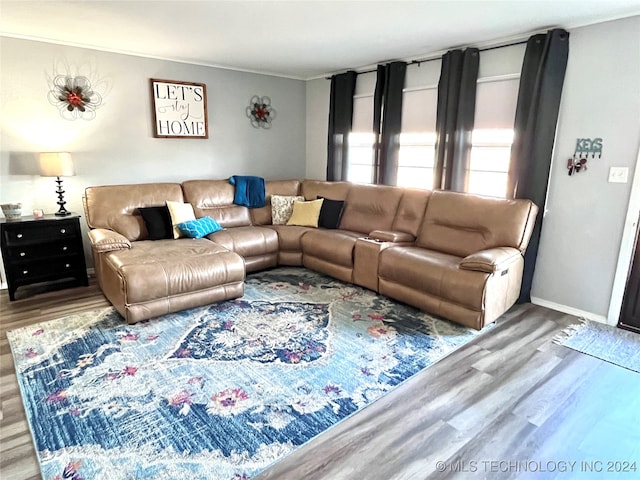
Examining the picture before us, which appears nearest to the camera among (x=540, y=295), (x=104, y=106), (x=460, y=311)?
(x=460, y=311)

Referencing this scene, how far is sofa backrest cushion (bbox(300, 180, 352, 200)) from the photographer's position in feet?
15.6

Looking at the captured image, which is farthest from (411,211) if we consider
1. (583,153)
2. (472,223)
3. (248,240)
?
(248,240)

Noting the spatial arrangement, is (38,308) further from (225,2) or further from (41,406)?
(225,2)

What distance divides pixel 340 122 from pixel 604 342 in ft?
12.3

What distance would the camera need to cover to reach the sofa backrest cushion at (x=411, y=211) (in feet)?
13.0

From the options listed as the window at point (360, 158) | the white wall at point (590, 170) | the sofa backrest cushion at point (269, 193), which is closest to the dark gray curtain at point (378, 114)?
the window at point (360, 158)

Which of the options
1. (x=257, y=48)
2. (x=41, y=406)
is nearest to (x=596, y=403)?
(x=41, y=406)

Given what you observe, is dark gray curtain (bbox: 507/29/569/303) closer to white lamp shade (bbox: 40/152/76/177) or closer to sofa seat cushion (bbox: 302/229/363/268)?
sofa seat cushion (bbox: 302/229/363/268)

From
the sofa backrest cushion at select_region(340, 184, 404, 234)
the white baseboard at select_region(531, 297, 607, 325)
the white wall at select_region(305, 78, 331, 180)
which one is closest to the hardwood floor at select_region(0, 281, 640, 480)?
the white baseboard at select_region(531, 297, 607, 325)

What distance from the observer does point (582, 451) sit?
183 centimetres

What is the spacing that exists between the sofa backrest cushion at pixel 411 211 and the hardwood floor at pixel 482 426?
5.00 ft

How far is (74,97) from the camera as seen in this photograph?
392cm

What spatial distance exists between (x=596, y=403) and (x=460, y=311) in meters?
1.01

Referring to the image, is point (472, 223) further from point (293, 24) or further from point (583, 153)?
point (293, 24)
